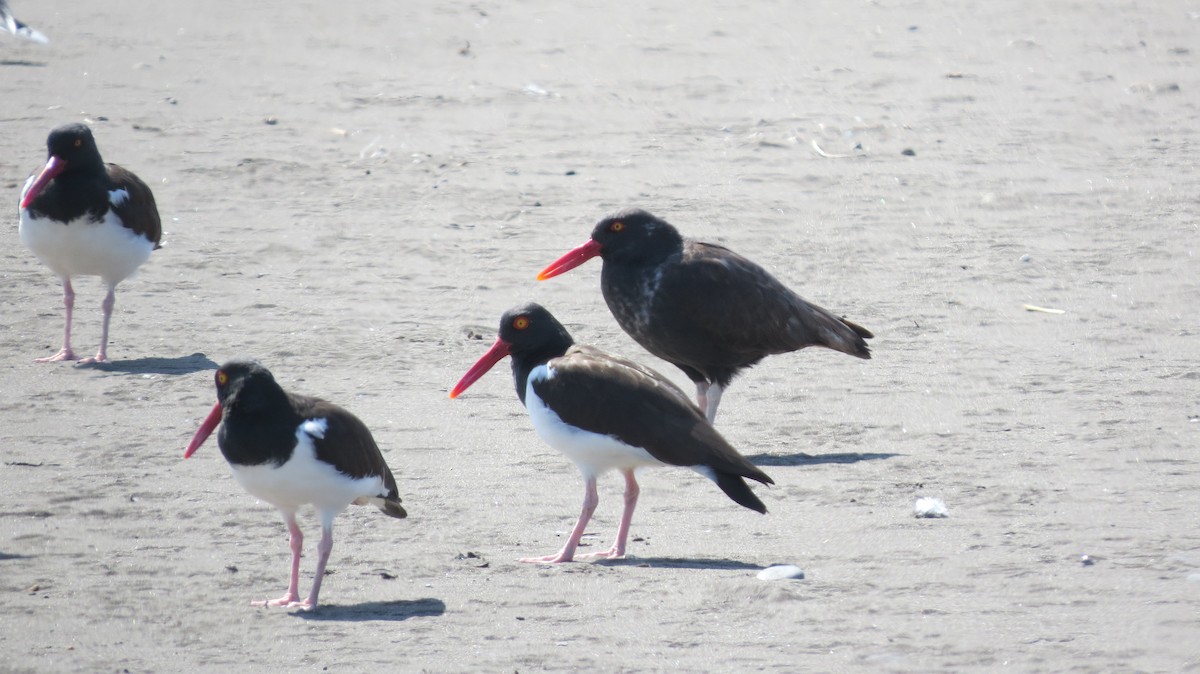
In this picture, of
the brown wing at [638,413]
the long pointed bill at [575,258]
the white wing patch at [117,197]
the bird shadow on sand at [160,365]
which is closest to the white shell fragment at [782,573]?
the brown wing at [638,413]

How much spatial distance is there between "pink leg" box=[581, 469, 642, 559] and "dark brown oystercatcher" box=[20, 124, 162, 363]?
375 centimetres

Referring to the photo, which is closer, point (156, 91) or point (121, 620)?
point (121, 620)

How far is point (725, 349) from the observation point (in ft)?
25.5

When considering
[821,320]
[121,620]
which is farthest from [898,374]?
[121,620]

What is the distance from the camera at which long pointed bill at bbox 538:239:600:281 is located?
7953 mm

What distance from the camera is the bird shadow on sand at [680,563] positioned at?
19.7 feet

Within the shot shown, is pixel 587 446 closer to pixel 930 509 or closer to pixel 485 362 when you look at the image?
pixel 485 362

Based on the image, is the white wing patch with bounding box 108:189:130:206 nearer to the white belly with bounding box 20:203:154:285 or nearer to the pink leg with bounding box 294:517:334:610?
the white belly with bounding box 20:203:154:285

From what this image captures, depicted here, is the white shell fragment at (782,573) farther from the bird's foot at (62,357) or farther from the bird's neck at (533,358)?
the bird's foot at (62,357)

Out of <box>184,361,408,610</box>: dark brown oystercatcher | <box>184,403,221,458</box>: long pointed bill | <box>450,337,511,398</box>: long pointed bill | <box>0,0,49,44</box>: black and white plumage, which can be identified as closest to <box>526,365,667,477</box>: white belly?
<box>450,337,511,398</box>: long pointed bill

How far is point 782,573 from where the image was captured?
5.86m

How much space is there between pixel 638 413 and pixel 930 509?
1293mm

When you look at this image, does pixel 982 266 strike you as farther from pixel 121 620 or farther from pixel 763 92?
pixel 121 620

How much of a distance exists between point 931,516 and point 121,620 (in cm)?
315
